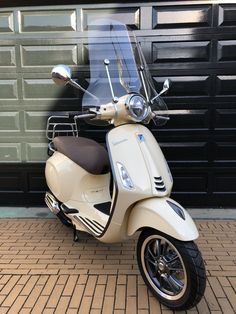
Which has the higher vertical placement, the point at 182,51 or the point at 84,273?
the point at 182,51

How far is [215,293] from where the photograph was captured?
9.20 ft

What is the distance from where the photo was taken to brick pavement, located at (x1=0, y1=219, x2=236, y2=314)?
268cm

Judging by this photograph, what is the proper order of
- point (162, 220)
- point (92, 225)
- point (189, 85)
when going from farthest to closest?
point (189, 85), point (92, 225), point (162, 220)

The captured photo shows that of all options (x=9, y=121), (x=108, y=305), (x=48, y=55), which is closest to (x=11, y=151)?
(x=9, y=121)

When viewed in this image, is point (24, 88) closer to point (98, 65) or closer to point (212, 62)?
point (98, 65)

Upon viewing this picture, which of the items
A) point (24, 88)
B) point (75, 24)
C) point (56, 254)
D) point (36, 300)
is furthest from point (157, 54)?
point (36, 300)

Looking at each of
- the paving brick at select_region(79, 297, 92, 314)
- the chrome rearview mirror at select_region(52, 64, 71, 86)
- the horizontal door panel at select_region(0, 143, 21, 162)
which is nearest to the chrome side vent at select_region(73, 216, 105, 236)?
the paving brick at select_region(79, 297, 92, 314)

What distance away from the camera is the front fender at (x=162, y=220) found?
2.51 meters

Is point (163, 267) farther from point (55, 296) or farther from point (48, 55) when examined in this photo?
point (48, 55)

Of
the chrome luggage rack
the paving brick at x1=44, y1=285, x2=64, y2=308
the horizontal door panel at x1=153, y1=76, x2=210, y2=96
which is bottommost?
the paving brick at x1=44, y1=285, x2=64, y2=308

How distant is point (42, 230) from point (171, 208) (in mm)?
1920

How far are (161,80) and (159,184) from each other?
6.69ft

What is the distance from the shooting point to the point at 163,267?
2.68 meters

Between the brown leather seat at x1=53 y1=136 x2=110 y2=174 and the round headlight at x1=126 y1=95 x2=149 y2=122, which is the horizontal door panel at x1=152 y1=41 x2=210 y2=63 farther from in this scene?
the round headlight at x1=126 y1=95 x2=149 y2=122
